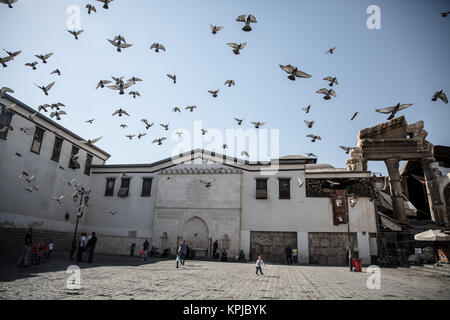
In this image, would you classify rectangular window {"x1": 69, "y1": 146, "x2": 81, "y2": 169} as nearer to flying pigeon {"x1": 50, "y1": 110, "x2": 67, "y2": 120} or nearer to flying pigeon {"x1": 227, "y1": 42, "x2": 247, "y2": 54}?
flying pigeon {"x1": 50, "y1": 110, "x2": 67, "y2": 120}

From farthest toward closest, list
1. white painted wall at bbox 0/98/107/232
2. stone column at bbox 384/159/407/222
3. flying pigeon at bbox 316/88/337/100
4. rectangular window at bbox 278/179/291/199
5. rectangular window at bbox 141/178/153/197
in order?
rectangular window at bbox 141/178/153/197 → stone column at bbox 384/159/407/222 → rectangular window at bbox 278/179/291/199 → white painted wall at bbox 0/98/107/232 → flying pigeon at bbox 316/88/337/100

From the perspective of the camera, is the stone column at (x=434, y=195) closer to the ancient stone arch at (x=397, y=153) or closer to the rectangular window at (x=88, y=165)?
the ancient stone arch at (x=397, y=153)

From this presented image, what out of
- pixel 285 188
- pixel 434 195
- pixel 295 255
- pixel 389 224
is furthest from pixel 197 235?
pixel 434 195

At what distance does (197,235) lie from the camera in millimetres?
26250

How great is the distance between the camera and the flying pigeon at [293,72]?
1105cm

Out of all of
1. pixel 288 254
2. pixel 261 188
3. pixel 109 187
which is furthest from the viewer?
pixel 109 187

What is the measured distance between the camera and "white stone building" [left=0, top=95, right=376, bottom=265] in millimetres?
22766

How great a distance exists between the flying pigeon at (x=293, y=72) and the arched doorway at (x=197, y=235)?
19.1 m

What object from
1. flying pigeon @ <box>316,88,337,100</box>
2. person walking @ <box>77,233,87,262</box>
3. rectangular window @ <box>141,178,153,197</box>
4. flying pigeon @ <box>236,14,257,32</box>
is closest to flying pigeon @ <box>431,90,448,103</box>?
flying pigeon @ <box>316,88,337,100</box>

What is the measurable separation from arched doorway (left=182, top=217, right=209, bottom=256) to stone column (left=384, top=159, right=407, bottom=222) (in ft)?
66.7

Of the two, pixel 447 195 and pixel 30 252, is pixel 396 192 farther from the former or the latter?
pixel 30 252

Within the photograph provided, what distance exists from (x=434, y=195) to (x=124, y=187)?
34710mm

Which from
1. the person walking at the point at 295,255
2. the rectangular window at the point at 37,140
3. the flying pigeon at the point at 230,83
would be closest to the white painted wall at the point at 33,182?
the rectangular window at the point at 37,140

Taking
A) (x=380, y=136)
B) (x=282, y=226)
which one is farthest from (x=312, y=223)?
(x=380, y=136)
